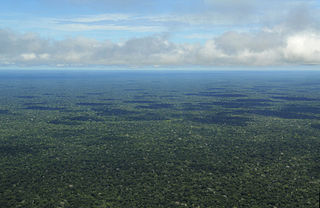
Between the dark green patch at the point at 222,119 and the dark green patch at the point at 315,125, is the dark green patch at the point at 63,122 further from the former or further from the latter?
the dark green patch at the point at 315,125

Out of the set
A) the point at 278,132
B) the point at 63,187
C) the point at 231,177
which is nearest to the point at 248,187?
the point at 231,177

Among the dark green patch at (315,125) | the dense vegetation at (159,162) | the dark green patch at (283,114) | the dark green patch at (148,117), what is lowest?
the dense vegetation at (159,162)

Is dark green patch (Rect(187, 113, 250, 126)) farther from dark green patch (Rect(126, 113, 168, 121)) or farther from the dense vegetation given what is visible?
dark green patch (Rect(126, 113, 168, 121))

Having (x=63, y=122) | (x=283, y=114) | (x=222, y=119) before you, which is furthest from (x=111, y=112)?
(x=283, y=114)

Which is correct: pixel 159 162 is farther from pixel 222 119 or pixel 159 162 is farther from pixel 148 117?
pixel 148 117

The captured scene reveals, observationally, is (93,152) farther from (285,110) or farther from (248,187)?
(285,110)

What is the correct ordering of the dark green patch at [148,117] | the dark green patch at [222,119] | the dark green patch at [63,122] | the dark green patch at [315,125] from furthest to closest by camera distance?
the dark green patch at [148,117] → the dark green patch at [222,119] → the dark green patch at [63,122] → the dark green patch at [315,125]

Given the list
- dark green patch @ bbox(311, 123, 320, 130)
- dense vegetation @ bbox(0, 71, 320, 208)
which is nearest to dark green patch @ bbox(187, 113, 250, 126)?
dense vegetation @ bbox(0, 71, 320, 208)

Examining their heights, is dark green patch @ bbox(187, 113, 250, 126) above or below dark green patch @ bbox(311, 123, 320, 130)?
above

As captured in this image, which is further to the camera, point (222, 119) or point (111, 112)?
point (111, 112)

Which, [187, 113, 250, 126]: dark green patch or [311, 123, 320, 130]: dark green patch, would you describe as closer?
[311, 123, 320, 130]: dark green patch

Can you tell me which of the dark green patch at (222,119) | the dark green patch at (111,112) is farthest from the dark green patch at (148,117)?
the dark green patch at (222,119)
